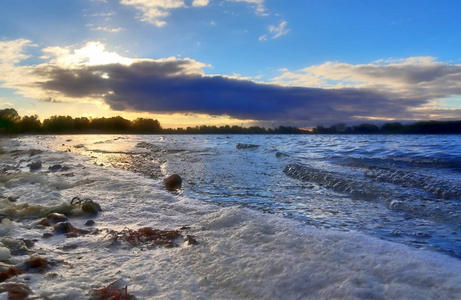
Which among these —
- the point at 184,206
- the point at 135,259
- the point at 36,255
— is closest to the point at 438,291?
the point at 135,259

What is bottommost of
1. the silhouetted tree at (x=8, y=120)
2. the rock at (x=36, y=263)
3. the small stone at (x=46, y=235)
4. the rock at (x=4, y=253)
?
the small stone at (x=46, y=235)

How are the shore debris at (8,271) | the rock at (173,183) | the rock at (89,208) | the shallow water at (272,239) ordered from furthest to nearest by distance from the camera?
the rock at (173,183), the rock at (89,208), the shallow water at (272,239), the shore debris at (8,271)

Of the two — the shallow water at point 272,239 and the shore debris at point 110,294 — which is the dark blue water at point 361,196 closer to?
the shallow water at point 272,239

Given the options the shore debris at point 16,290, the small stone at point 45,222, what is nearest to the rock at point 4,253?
the shore debris at point 16,290

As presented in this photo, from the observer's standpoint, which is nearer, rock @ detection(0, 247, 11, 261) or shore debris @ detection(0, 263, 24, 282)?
shore debris @ detection(0, 263, 24, 282)

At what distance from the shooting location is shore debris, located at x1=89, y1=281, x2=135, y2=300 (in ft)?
8.86

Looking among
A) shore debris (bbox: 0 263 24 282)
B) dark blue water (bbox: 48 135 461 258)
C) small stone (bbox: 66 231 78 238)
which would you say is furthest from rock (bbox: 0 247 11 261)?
dark blue water (bbox: 48 135 461 258)

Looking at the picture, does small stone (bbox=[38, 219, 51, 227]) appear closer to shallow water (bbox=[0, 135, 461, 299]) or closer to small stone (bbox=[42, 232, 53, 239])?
shallow water (bbox=[0, 135, 461, 299])

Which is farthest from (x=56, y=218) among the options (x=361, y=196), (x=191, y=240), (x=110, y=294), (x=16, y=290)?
(x=361, y=196)

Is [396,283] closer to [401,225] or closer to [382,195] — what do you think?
[401,225]

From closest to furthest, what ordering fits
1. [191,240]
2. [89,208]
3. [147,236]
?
[191,240], [147,236], [89,208]

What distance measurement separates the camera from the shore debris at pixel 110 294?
2.70 meters

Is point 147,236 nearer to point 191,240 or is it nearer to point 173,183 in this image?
point 191,240

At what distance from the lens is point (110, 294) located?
2.75m
